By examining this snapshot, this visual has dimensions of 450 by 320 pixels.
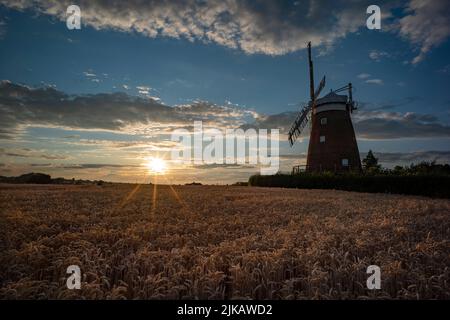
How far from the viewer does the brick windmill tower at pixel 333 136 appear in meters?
38.0

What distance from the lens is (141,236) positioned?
5953 mm

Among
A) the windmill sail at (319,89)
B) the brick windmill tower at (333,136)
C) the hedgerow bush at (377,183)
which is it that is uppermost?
the windmill sail at (319,89)

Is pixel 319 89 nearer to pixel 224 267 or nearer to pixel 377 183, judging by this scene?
pixel 377 183

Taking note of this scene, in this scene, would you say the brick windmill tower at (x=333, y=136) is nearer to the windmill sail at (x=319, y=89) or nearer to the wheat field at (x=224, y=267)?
the windmill sail at (x=319, y=89)

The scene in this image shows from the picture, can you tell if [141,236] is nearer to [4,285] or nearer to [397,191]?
[4,285]

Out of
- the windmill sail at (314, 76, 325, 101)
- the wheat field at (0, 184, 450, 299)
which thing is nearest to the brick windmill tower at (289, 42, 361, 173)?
the windmill sail at (314, 76, 325, 101)

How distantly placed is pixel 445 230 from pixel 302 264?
565cm

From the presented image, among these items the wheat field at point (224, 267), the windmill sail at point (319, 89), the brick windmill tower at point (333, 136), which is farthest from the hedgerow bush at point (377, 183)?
the wheat field at point (224, 267)

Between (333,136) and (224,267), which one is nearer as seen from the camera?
(224,267)

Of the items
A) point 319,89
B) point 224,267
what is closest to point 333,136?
point 319,89

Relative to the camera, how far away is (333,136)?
1526 inches

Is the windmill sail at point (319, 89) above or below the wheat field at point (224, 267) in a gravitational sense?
above

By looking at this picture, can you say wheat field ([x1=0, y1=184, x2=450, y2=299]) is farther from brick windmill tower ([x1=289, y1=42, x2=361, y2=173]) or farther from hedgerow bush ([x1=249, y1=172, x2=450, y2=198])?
brick windmill tower ([x1=289, y1=42, x2=361, y2=173])
